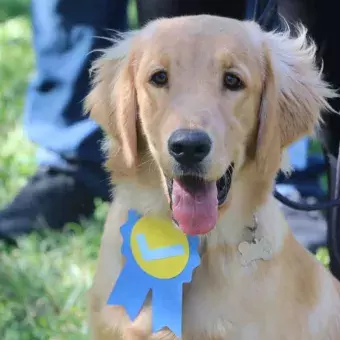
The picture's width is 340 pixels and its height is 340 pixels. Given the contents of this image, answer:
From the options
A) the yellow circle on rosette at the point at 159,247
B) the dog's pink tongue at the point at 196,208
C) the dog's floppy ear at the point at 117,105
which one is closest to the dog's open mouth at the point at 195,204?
the dog's pink tongue at the point at 196,208

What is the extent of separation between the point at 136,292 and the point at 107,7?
6.62ft

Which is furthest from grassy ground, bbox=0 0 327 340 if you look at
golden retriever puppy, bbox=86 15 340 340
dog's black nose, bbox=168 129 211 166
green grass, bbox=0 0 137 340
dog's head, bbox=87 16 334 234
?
dog's black nose, bbox=168 129 211 166

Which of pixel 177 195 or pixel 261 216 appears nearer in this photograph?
pixel 177 195

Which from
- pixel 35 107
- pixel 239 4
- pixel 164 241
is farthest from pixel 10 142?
pixel 164 241

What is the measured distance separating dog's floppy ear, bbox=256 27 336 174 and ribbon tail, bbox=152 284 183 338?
0.49 meters

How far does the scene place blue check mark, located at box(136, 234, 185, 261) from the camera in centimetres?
284

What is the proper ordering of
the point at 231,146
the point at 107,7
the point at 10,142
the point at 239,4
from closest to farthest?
1. the point at 231,146
2. the point at 239,4
3. the point at 107,7
4. the point at 10,142

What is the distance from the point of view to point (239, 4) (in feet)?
12.1

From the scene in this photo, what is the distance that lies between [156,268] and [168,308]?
0.16m

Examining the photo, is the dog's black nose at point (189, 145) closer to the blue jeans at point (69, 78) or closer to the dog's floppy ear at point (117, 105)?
the dog's floppy ear at point (117, 105)

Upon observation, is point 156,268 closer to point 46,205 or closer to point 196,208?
point 196,208

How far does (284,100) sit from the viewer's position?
9.36ft

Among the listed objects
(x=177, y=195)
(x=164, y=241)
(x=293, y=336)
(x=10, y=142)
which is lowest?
(x=10, y=142)

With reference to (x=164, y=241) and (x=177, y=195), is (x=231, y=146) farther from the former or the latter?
(x=164, y=241)
